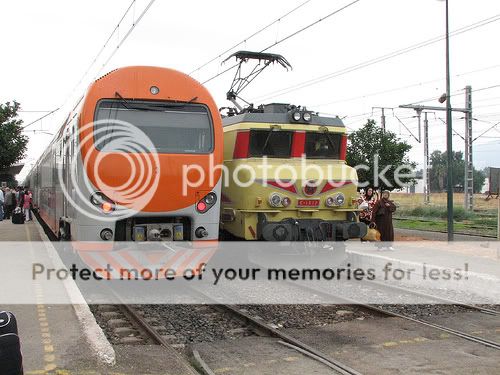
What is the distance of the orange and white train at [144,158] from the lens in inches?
318

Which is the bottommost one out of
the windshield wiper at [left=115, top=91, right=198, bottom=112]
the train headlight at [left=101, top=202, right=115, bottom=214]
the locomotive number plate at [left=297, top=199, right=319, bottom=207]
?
the train headlight at [left=101, top=202, right=115, bottom=214]

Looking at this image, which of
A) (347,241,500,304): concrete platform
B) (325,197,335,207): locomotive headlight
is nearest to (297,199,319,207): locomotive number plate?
(325,197,335,207): locomotive headlight

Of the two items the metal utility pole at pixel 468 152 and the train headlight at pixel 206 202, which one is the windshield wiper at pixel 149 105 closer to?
the train headlight at pixel 206 202

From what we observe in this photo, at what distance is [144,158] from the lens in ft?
27.0

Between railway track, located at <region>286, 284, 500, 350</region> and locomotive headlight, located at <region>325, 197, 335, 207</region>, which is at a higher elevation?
locomotive headlight, located at <region>325, 197, 335, 207</region>

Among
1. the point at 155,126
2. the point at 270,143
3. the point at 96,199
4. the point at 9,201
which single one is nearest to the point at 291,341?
the point at 96,199

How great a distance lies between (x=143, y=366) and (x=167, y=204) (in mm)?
3362

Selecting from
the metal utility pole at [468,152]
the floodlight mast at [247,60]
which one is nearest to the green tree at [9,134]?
the floodlight mast at [247,60]

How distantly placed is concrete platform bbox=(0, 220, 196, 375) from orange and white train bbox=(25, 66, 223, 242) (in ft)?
4.91

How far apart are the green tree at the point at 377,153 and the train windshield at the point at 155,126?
49.0ft

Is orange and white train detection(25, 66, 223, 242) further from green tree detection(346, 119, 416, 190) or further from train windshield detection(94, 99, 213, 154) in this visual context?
green tree detection(346, 119, 416, 190)

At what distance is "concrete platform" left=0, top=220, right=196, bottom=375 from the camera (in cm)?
497

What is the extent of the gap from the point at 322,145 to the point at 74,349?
23.0 feet

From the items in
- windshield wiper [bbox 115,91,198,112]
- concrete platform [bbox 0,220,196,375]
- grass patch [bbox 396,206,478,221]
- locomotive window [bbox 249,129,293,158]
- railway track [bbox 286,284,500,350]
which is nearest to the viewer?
concrete platform [bbox 0,220,196,375]
